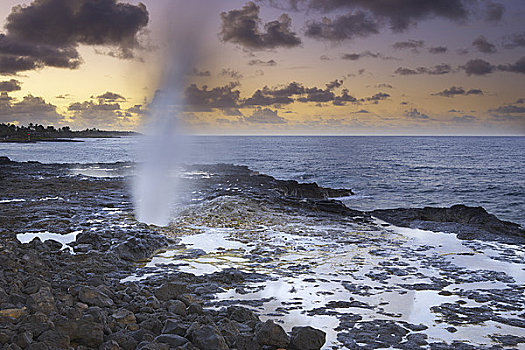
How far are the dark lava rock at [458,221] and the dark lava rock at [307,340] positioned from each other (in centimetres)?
1210

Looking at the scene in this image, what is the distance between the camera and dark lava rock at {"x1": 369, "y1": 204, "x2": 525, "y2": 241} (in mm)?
17750

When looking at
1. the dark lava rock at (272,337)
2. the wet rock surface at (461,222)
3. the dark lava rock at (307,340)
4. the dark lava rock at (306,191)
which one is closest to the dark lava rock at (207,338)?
the dark lava rock at (272,337)

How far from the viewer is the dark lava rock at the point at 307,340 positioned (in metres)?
6.91

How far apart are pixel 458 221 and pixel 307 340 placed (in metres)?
16.3

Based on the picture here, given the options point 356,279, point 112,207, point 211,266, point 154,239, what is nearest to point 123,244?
point 154,239

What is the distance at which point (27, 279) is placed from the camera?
340 inches

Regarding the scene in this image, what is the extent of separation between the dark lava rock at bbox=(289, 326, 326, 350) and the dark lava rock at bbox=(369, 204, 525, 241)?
12100mm

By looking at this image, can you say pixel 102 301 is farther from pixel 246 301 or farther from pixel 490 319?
pixel 490 319

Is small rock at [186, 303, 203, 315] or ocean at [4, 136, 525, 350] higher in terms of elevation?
small rock at [186, 303, 203, 315]

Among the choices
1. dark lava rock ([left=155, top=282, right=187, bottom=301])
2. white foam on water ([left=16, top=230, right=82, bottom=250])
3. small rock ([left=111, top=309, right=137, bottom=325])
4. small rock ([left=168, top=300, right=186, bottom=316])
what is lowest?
white foam on water ([left=16, top=230, right=82, bottom=250])

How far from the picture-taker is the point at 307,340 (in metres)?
6.93

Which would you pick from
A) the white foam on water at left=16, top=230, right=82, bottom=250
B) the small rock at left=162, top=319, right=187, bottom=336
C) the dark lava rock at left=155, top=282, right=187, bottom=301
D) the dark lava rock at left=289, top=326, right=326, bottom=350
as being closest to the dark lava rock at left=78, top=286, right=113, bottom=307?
the dark lava rock at left=155, top=282, right=187, bottom=301

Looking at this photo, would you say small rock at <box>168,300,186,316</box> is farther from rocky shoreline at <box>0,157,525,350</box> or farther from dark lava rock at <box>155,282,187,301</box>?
dark lava rock at <box>155,282,187,301</box>

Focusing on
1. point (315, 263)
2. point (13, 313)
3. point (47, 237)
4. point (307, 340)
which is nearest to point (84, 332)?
point (13, 313)
